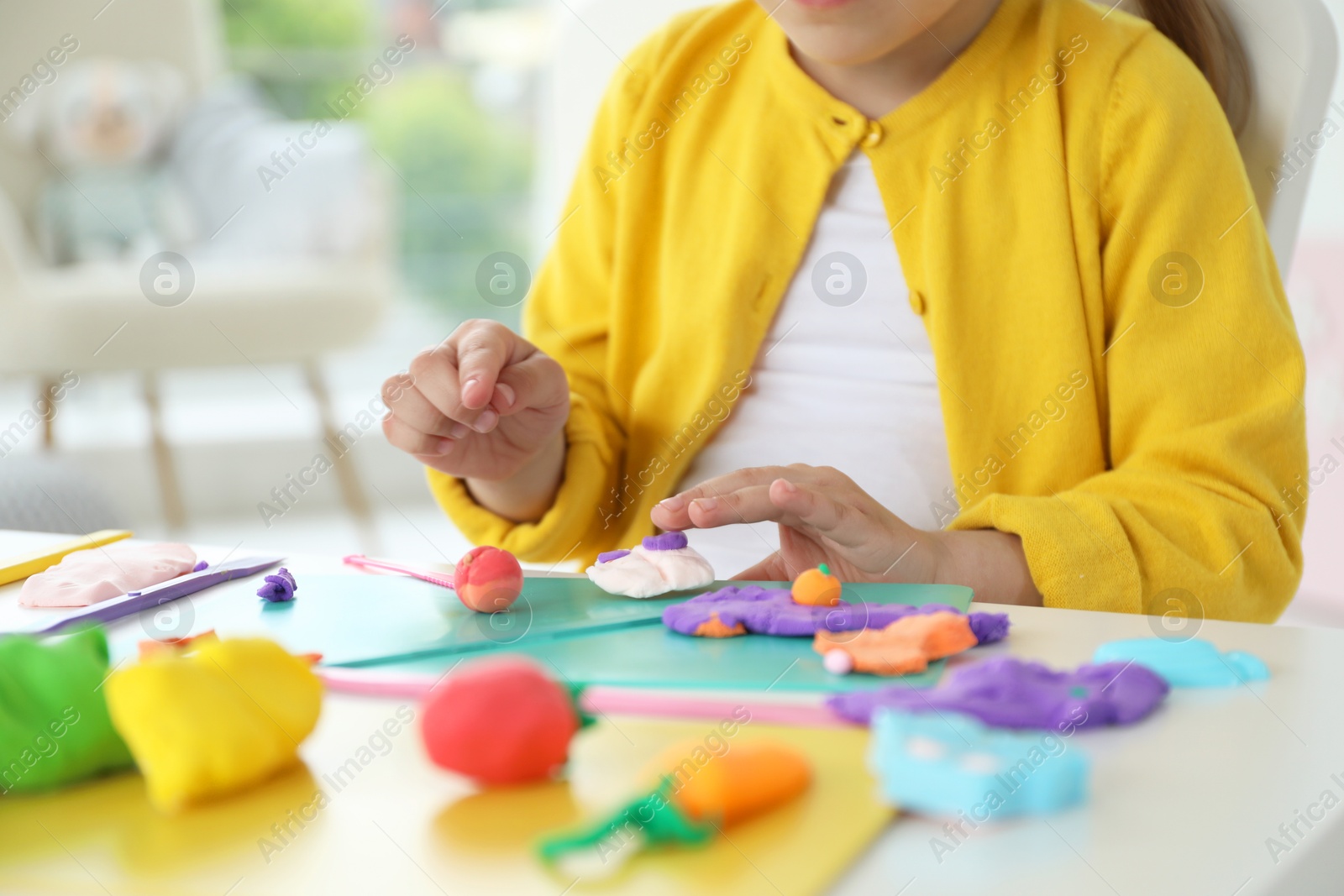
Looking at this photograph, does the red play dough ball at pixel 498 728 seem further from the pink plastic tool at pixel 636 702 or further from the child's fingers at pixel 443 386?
the child's fingers at pixel 443 386

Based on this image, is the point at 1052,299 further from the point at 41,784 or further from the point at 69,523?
the point at 69,523

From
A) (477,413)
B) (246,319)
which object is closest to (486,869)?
(477,413)

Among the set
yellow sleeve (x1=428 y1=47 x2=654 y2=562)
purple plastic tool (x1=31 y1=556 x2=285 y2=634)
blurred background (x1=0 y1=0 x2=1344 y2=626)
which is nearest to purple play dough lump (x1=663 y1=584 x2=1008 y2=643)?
purple plastic tool (x1=31 y1=556 x2=285 y2=634)

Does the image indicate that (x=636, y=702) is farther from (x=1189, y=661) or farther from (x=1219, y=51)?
(x=1219, y=51)

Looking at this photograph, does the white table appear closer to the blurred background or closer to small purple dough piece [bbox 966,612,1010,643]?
small purple dough piece [bbox 966,612,1010,643]

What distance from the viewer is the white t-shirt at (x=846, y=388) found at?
0.81 meters

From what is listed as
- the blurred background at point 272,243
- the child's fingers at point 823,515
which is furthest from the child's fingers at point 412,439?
the blurred background at point 272,243

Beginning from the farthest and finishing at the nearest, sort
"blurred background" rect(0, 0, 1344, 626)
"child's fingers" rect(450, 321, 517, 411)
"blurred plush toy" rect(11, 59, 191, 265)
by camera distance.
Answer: "blurred plush toy" rect(11, 59, 191, 265)
"blurred background" rect(0, 0, 1344, 626)
"child's fingers" rect(450, 321, 517, 411)

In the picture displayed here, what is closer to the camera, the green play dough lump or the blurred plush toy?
the green play dough lump

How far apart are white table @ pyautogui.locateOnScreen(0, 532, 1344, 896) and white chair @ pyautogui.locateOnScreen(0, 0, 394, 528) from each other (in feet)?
5.94

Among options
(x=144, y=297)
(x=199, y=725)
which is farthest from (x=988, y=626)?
(x=144, y=297)

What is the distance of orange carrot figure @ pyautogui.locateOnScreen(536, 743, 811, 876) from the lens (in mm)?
295

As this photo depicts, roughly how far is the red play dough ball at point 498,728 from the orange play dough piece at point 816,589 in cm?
18

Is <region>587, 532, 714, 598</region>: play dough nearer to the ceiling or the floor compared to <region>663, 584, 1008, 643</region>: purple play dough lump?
nearer to the floor
